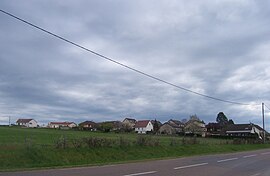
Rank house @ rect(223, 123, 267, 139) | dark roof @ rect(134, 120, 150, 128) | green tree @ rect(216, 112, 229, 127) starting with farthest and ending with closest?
1. green tree @ rect(216, 112, 229, 127)
2. dark roof @ rect(134, 120, 150, 128)
3. house @ rect(223, 123, 267, 139)

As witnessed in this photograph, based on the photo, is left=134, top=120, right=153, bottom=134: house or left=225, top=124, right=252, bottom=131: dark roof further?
left=134, top=120, right=153, bottom=134: house

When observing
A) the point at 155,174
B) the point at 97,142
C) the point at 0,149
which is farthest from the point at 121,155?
the point at 155,174

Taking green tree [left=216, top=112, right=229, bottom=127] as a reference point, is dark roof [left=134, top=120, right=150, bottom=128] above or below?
below

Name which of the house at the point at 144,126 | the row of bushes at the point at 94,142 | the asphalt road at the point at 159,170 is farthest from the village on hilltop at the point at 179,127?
the asphalt road at the point at 159,170

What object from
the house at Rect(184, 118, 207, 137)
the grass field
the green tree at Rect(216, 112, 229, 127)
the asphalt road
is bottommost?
the asphalt road

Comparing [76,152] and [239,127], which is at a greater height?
[239,127]

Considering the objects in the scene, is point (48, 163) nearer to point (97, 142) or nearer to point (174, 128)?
point (97, 142)

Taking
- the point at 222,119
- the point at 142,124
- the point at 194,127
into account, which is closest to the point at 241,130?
the point at 194,127

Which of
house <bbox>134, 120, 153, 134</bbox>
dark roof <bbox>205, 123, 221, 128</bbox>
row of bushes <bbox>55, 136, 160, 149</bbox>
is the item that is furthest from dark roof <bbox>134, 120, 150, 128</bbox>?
row of bushes <bbox>55, 136, 160, 149</bbox>

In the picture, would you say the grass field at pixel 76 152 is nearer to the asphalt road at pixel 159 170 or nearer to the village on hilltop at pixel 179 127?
the asphalt road at pixel 159 170

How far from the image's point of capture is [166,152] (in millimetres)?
30922

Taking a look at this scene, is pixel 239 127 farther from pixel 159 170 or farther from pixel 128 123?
pixel 159 170

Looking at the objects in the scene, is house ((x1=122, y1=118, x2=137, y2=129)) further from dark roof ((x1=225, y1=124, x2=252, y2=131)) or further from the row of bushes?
the row of bushes

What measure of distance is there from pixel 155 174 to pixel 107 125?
10314 cm
